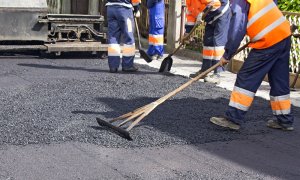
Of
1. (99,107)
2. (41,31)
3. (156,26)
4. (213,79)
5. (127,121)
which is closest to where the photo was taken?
(127,121)

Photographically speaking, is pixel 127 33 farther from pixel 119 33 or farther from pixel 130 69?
pixel 130 69

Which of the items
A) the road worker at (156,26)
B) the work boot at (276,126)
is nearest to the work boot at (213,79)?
the road worker at (156,26)

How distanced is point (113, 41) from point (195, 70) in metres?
1.67

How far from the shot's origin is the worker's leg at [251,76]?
6398 mm

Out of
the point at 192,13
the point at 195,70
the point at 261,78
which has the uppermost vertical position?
the point at 192,13

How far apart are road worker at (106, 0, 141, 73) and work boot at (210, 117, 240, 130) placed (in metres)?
3.39

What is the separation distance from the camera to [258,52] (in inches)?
253

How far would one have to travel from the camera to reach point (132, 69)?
996 cm

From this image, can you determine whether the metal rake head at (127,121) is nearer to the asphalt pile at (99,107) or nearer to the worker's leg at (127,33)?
the asphalt pile at (99,107)

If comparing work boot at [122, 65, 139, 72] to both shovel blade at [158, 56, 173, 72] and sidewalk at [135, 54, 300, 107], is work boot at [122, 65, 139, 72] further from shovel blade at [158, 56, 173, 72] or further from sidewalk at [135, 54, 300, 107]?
sidewalk at [135, 54, 300, 107]

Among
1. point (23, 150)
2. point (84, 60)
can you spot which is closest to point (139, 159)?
point (23, 150)

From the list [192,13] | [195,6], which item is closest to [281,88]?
[195,6]

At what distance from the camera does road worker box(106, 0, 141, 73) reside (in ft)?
31.9

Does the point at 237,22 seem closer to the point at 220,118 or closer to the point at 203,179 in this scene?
the point at 220,118
